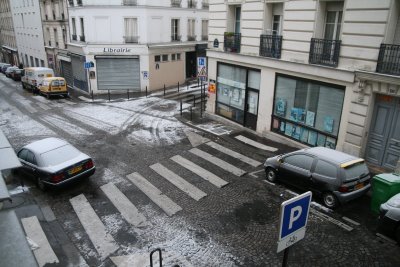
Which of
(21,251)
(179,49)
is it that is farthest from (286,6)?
(179,49)

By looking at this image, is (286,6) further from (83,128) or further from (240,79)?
(83,128)

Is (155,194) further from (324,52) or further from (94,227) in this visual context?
(324,52)

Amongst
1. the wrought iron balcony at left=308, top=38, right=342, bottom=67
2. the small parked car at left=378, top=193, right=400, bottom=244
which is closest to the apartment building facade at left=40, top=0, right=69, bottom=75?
the wrought iron balcony at left=308, top=38, right=342, bottom=67

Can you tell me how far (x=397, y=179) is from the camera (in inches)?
381

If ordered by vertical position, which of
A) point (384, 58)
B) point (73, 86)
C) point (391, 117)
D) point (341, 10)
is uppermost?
point (341, 10)

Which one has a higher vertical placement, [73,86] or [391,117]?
[391,117]

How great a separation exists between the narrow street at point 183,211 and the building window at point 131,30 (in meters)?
13.5

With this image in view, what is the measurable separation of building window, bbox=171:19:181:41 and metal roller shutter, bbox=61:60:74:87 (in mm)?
10972

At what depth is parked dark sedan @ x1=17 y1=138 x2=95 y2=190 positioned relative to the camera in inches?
453

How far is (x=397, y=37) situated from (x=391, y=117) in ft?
9.18

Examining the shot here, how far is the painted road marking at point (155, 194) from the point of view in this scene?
35.4ft

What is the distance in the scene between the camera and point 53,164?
1173cm

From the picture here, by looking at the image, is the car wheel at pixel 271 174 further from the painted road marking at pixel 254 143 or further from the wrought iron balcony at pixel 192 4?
the wrought iron balcony at pixel 192 4

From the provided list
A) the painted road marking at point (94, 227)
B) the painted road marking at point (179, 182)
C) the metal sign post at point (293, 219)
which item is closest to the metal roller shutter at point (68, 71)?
the painted road marking at point (179, 182)
